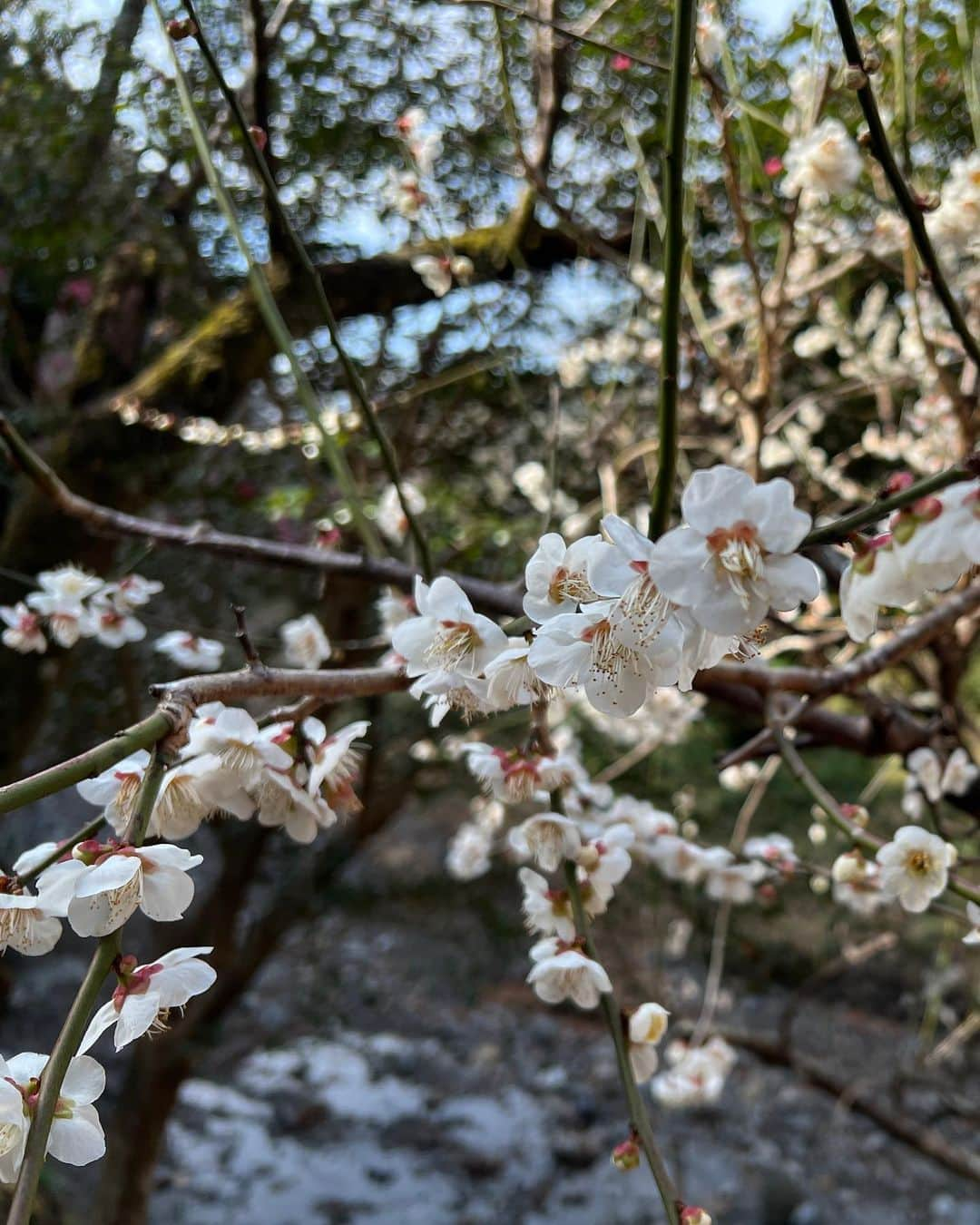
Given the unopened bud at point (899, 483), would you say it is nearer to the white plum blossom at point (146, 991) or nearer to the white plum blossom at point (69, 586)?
the white plum blossom at point (146, 991)

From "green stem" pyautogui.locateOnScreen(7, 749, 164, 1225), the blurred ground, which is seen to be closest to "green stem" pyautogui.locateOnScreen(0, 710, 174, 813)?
"green stem" pyautogui.locateOnScreen(7, 749, 164, 1225)

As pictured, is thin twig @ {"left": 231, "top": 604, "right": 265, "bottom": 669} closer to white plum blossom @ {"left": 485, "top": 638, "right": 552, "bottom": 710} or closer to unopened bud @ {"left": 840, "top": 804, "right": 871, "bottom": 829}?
white plum blossom @ {"left": 485, "top": 638, "right": 552, "bottom": 710}

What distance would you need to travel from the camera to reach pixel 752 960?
Result: 3.67 metres

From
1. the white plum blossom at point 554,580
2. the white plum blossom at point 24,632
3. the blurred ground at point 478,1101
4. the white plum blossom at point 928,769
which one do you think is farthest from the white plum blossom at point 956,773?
the blurred ground at point 478,1101

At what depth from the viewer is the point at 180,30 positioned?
1.96 ft

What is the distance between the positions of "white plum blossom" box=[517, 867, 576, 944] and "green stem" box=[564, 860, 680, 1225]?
0.04 m

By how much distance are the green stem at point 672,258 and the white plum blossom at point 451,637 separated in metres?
0.11

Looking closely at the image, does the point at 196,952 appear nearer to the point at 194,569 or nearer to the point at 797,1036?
the point at 194,569

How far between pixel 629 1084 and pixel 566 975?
0.09 metres

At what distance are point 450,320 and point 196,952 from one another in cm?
210

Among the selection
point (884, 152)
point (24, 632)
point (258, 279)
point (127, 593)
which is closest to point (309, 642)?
point (127, 593)

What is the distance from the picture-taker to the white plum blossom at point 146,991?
0.37m

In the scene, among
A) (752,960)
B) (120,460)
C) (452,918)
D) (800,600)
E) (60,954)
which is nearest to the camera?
(800,600)

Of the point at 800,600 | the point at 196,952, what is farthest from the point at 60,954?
the point at 800,600
